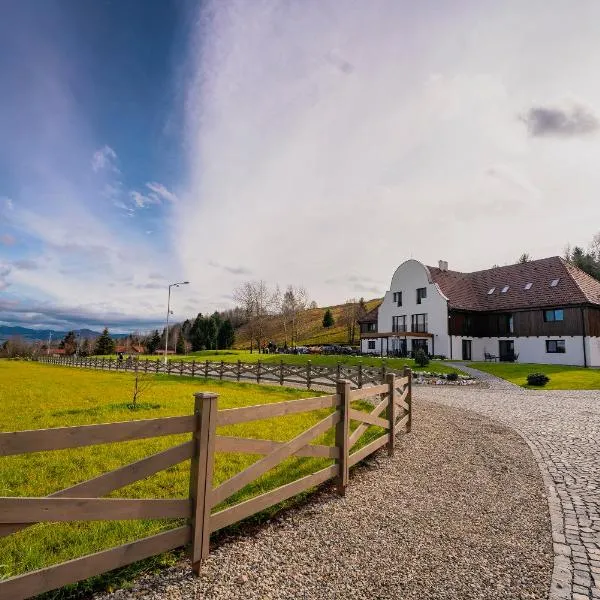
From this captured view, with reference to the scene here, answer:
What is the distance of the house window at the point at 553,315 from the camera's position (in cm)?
3488

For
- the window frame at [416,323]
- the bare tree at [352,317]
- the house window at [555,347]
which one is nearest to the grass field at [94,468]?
the house window at [555,347]

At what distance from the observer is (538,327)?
1432 inches

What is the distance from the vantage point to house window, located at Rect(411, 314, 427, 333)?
43125 mm

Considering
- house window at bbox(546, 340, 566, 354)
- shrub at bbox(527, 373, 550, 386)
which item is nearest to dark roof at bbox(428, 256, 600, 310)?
house window at bbox(546, 340, 566, 354)

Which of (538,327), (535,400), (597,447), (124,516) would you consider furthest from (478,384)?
(124,516)

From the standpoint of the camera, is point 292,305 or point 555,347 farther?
point 292,305

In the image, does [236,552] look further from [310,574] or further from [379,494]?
[379,494]

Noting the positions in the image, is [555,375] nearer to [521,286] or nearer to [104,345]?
[521,286]

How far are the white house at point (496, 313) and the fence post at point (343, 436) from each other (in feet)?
114

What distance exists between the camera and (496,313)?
40.4 m

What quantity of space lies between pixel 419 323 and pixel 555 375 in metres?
18.2

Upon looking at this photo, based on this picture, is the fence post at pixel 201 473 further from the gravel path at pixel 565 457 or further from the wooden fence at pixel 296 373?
the wooden fence at pixel 296 373

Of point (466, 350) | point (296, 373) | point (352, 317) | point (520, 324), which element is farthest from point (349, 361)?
point (352, 317)

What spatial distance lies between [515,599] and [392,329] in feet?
147
